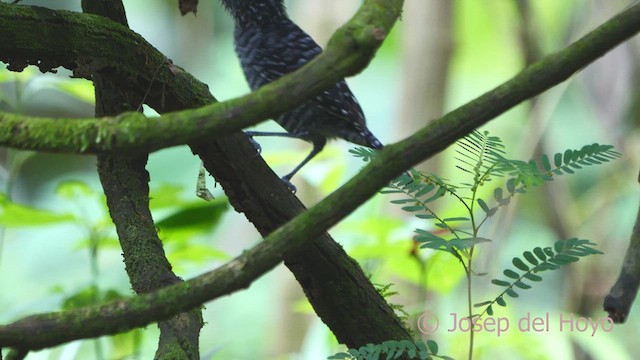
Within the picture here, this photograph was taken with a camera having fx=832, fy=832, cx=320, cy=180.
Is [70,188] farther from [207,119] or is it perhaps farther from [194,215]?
[207,119]

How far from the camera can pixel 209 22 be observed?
28.0 ft

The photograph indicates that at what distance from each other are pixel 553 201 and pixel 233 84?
4.99 metres

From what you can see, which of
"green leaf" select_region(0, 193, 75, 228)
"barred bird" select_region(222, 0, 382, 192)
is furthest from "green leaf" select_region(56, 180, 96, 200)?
"barred bird" select_region(222, 0, 382, 192)

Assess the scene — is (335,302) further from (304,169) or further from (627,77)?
(627,77)

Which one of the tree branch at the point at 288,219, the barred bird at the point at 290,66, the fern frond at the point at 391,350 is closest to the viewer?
the fern frond at the point at 391,350

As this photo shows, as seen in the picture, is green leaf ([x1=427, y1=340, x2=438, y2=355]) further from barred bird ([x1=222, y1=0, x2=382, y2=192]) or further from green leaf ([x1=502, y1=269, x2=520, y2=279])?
barred bird ([x1=222, y1=0, x2=382, y2=192])

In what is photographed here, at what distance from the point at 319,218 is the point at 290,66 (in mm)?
2468

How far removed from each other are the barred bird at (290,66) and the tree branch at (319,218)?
79.1 inches

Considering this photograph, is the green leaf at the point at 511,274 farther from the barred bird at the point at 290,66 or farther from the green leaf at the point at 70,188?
the barred bird at the point at 290,66

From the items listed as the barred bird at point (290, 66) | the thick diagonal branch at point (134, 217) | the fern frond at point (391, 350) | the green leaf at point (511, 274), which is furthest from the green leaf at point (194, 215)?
the green leaf at point (511, 274)

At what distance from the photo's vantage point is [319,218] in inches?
41.4

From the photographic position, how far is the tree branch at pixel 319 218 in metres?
1.02

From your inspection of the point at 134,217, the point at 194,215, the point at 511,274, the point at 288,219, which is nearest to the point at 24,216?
the point at 194,215

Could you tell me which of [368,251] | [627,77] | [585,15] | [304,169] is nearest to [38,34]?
[368,251]
